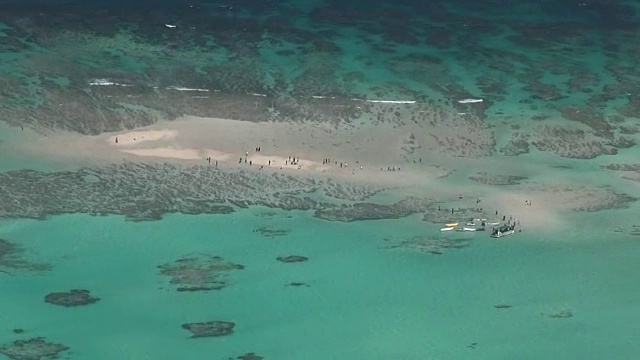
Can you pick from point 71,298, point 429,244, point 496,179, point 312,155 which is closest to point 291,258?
point 429,244

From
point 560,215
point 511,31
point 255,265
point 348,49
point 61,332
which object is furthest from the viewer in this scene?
point 511,31

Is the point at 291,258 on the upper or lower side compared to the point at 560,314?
upper

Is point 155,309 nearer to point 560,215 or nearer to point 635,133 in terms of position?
point 560,215

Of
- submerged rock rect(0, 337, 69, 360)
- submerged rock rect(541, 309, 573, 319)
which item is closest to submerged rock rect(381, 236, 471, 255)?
submerged rock rect(541, 309, 573, 319)

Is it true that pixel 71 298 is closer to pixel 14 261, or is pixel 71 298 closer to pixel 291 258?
pixel 14 261

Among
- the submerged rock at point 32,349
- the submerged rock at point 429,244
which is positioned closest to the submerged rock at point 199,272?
the submerged rock at point 32,349

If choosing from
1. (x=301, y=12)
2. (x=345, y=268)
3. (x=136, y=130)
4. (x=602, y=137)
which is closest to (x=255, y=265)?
(x=345, y=268)
